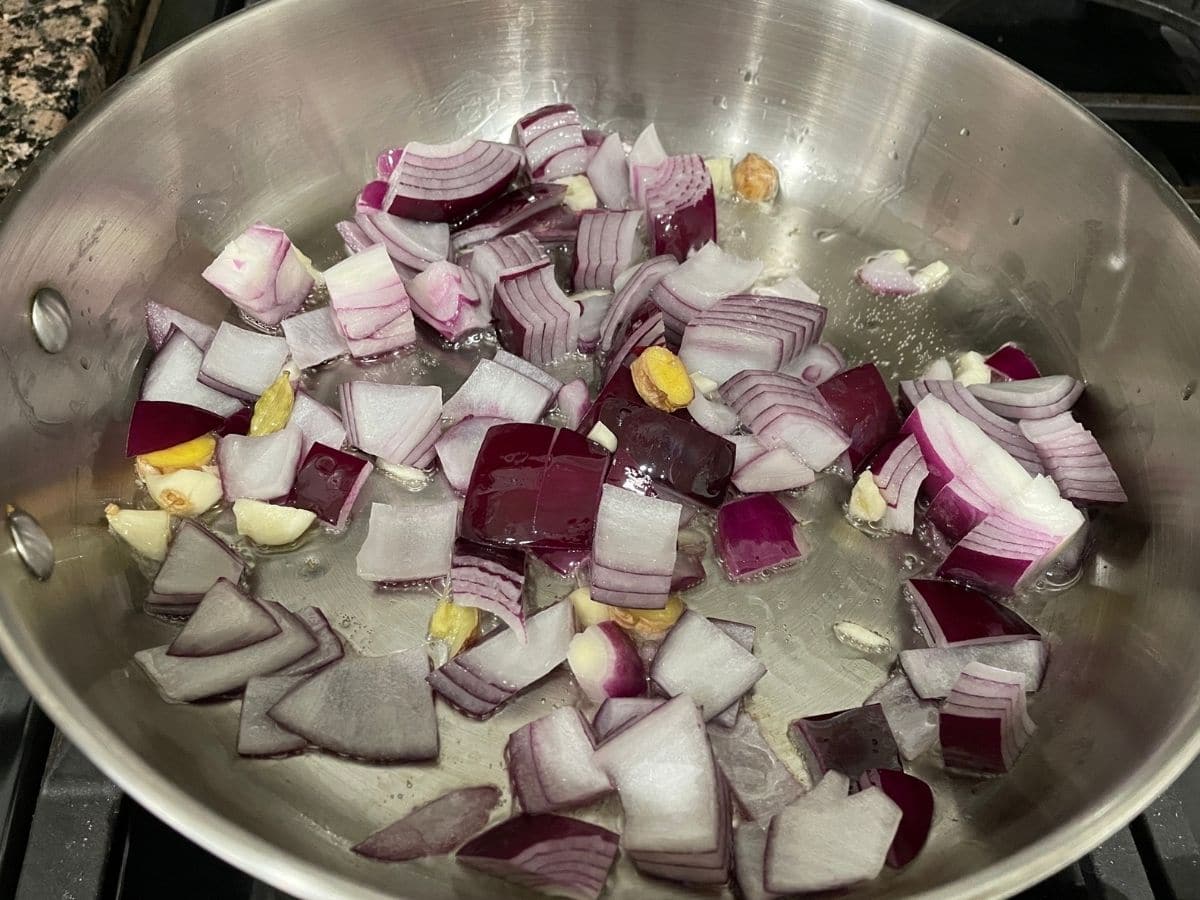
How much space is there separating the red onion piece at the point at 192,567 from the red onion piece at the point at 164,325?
278 mm

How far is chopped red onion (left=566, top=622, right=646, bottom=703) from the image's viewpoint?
0.98 meters

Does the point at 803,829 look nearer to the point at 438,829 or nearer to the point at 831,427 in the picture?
the point at 438,829

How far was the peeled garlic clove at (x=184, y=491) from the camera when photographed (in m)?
1.08

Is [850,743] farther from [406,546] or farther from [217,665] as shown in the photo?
[217,665]

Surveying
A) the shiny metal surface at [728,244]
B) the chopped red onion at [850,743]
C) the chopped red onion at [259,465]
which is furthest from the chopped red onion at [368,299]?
the chopped red onion at [850,743]

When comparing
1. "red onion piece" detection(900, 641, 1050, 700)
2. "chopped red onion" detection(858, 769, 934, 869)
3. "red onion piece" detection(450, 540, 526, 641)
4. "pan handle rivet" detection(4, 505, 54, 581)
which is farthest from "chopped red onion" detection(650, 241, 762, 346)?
"pan handle rivet" detection(4, 505, 54, 581)

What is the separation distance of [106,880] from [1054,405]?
46.3 inches

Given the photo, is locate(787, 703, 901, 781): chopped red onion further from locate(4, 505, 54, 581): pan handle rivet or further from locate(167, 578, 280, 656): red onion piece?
locate(4, 505, 54, 581): pan handle rivet

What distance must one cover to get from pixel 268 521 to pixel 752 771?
1.94ft

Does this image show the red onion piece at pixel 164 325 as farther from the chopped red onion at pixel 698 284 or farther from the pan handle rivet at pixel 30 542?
the chopped red onion at pixel 698 284

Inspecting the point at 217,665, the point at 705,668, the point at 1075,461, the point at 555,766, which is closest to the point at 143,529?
the point at 217,665

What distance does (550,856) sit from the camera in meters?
0.84

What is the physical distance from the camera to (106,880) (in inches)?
33.5

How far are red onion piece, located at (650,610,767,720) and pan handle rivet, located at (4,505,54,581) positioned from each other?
61cm
